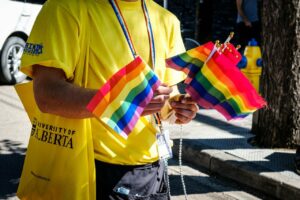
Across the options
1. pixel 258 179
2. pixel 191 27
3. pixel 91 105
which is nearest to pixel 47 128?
pixel 91 105

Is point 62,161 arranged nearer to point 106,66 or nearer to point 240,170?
point 106,66

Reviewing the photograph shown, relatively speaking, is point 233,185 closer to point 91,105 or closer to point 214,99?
point 214,99

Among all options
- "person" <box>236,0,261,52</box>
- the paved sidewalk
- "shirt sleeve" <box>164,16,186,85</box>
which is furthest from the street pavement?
"person" <box>236,0,261,52</box>

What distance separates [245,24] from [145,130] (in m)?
7.87

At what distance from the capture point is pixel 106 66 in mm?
1673

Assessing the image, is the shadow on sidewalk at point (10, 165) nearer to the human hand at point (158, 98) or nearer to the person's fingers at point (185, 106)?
the person's fingers at point (185, 106)

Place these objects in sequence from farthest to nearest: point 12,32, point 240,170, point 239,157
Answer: point 12,32
point 239,157
point 240,170

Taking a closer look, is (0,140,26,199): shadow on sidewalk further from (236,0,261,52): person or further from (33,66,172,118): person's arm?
(236,0,261,52): person

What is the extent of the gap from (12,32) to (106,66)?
7860 millimetres

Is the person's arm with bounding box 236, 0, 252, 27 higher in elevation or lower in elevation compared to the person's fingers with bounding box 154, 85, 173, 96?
higher

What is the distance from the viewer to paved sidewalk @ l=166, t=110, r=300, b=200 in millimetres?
4324

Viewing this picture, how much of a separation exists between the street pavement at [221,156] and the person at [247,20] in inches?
123

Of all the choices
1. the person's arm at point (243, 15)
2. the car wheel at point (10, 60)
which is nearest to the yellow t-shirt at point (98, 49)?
the car wheel at point (10, 60)

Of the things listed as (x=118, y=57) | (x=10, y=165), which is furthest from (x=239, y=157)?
(x=118, y=57)
